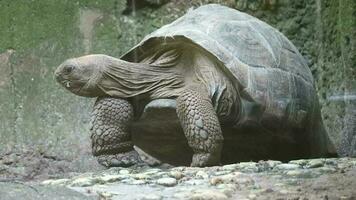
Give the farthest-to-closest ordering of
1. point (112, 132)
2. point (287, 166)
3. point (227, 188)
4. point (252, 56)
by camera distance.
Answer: point (252, 56) → point (112, 132) → point (287, 166) → point (227, 188)

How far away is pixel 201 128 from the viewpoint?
10.2 ft

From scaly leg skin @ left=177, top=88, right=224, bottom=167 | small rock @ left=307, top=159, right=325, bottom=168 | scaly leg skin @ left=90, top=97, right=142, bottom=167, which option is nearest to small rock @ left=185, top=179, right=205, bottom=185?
small rock @ left=307, top=159, right=325, bottom=168

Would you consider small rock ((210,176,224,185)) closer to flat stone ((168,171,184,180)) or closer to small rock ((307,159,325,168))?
flat stone ((168,171,184,180))

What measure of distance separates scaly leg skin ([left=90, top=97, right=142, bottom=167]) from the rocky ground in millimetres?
629

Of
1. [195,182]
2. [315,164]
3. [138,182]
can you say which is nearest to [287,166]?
[315,164]

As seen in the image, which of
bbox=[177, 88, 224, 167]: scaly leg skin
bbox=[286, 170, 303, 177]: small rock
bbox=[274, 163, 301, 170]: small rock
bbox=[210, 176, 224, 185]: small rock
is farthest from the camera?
bbox=[177, 88, 224, 167]: scaly leg skin

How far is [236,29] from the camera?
3498mm

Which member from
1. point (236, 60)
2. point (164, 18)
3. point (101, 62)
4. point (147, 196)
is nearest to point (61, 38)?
point (164, 18)

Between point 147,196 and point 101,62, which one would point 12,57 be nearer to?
point 101,62

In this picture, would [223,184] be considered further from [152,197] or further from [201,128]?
[201,128]

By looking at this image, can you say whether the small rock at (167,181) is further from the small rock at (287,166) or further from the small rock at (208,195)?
the small rock at (287,166)

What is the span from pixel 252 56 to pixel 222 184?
1.32 m

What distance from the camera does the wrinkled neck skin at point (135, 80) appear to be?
331 centimetres

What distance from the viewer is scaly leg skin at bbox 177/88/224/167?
3.10 meters
